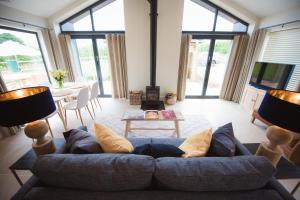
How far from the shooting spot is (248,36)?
3.51 meters

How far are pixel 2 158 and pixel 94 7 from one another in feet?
12.5

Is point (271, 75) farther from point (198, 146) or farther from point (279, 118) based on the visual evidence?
point (198, 146)

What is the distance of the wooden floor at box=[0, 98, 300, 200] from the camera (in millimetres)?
1646

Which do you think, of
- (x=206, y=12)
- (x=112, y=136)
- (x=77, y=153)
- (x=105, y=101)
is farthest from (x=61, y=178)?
(x=206, y=12)

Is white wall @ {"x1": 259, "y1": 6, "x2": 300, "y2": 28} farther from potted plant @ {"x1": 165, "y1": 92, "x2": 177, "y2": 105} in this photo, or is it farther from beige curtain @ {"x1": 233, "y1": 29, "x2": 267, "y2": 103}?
potted plant @ {"x1": 165, "y1": 92, "x2": 177, "y2": 105}

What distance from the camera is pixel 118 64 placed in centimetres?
387

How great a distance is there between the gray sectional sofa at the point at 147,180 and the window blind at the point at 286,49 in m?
2.74

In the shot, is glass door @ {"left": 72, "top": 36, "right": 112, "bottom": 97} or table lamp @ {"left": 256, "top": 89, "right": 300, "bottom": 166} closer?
table lamp @ {"left": 256, "top": 89, "right": 300, "bottom": 166}

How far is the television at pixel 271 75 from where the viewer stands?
8.14 feet

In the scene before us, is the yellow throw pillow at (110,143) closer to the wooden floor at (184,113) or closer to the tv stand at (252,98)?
the wooden floor at (184,113)

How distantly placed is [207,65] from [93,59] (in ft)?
11.4

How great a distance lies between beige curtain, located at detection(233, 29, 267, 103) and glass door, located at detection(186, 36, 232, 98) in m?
0.47

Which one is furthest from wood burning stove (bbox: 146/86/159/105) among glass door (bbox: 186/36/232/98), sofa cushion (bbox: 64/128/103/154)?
sofa cushion (bbox: 64/128/103/154)

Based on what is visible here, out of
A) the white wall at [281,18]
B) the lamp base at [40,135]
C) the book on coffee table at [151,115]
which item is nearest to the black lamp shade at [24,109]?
the lamp base at [40,135]
